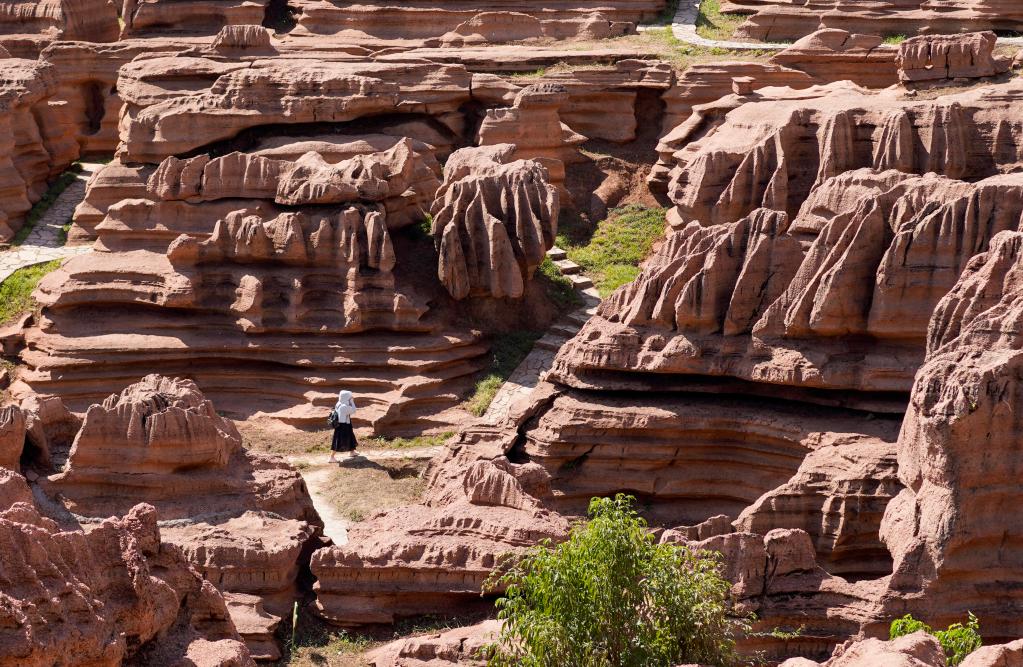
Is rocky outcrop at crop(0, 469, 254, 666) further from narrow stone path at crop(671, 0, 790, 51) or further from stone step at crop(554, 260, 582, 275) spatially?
narrow stone path at crop(671, 0, 790, 51)

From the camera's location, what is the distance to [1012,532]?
16.5 metres

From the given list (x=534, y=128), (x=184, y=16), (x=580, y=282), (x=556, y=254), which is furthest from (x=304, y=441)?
(x=184, y=16)

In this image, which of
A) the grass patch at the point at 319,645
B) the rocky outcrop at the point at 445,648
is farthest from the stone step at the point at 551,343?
the rocky outcrop at the point at 445,648

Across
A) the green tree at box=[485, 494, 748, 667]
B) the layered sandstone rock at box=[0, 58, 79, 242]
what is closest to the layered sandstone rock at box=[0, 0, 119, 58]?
the layered sandstone rock at box=[0, 58, 79, 242]

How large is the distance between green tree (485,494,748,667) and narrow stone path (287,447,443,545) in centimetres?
702

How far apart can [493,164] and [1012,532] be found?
14.7 meters

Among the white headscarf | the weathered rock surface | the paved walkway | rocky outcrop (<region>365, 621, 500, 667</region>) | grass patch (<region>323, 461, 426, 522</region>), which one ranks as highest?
the weathered rock surface

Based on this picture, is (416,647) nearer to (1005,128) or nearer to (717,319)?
(717,319)

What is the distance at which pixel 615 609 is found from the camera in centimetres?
1505

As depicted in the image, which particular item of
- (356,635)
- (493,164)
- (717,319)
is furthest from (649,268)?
(493,164)

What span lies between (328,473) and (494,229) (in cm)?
548

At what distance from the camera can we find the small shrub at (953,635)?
49.1 feet

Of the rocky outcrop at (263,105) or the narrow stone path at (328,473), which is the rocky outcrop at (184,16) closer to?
the rocky outcrop at (263,105)

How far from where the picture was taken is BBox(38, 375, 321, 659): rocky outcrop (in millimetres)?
20031
